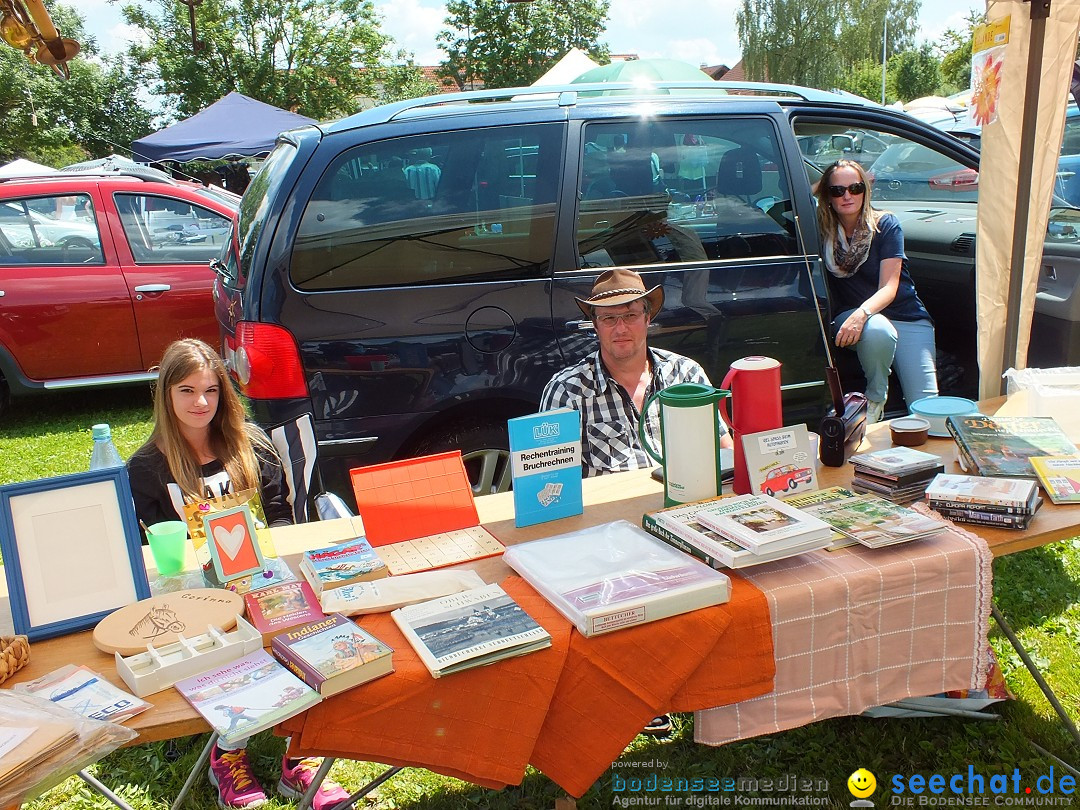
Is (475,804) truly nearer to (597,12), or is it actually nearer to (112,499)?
(112,499)

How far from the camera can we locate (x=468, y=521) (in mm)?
2039

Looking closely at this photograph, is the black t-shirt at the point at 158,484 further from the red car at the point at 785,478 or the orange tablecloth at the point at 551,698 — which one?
the red car at the point at 785,478

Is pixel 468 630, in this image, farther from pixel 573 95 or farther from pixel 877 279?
pixel 877 279

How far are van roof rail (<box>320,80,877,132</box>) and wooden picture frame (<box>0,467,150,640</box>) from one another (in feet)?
6.12

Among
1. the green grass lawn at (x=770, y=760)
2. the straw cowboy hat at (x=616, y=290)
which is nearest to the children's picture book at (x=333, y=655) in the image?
the green grass lawn at (x=770, y=760)

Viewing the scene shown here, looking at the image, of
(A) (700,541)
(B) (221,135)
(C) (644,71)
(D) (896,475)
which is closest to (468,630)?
(A) (700,541)

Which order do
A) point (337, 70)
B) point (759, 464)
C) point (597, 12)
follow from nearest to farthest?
point (759, 464) → point (337, 70) → point (597, 12)

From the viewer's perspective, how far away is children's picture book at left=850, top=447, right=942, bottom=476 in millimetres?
2061

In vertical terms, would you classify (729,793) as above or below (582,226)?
below

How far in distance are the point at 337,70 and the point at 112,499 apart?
33.6 m

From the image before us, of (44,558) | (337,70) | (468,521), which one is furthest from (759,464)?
(337,70)

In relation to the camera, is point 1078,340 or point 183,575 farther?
point 1078,340

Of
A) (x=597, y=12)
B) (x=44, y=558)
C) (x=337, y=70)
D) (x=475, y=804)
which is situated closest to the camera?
(x=44, y=558)

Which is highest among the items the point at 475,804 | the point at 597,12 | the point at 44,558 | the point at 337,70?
the point at 597,12
